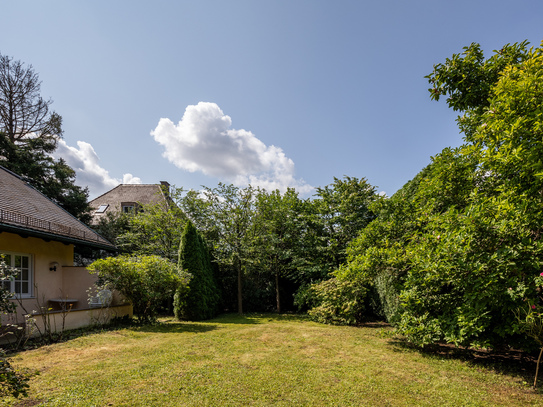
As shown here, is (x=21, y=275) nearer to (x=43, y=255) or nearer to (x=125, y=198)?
(x=43, y=255)

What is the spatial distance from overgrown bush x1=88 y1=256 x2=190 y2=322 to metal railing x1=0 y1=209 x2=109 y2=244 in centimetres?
182

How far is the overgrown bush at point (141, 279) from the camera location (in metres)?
9.56

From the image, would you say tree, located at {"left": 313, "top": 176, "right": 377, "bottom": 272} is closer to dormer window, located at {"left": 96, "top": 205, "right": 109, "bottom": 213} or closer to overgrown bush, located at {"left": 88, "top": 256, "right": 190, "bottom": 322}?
overgrown bush, located at {"left": 88, "top": 256, "right": 190, "bottom": 322}

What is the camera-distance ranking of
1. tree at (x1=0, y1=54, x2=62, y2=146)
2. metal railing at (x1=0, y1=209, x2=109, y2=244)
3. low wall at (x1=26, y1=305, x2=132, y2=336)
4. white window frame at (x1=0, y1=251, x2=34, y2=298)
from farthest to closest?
tree at (x1=0, y1=54, x2=62, y2=146) < white window frame at (x1=0, y1=251, x2=34, y2=298) < metal railing at (x1=0, y1=209, x2=109, y2=244) < low wall at (x1=26, y1=305, x2=132, y2=336)

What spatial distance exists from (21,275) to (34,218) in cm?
186

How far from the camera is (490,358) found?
20.3ft

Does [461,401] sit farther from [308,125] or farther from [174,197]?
[174,197]

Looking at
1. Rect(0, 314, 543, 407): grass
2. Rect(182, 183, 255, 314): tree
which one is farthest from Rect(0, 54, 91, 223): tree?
Rect(0, 314, 543, 407): grass

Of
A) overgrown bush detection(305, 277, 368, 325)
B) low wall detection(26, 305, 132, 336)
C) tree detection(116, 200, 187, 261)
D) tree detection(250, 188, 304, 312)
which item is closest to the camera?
low wall detection(26, 305, 132, 336)

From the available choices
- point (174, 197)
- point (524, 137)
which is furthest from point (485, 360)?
point (174, 197)

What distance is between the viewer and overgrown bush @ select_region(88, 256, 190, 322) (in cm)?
956

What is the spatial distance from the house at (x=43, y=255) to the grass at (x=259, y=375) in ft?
9.27

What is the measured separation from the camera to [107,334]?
8320 millimetres

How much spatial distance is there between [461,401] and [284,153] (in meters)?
11.5
